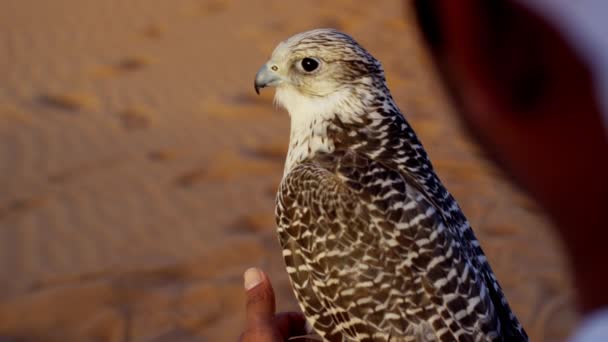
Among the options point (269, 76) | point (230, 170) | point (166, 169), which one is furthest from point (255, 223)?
point (269, 76)

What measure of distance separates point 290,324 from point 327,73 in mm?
1202

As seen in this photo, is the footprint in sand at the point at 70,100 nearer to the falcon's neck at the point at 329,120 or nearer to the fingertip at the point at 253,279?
the fingertip at the point at 253,279

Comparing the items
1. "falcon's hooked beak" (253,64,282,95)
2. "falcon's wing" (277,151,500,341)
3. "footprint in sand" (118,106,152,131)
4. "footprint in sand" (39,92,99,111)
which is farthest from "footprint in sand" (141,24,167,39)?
"falcon's wing" (277,151,500,341)

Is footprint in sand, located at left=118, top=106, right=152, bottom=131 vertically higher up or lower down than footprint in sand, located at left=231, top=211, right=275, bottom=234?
higher up

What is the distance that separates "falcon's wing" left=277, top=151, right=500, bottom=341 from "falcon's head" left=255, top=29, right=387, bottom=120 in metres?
0.33

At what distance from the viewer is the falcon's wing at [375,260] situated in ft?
8.68

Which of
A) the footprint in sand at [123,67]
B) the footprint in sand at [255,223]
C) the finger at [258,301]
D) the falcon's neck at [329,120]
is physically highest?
the footprint in sand at [123,67]

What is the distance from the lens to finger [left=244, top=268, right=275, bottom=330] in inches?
124

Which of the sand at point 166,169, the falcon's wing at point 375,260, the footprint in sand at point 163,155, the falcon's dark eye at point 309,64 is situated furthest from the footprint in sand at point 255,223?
the falcon's wing at point 375,260

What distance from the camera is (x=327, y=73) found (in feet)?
10.1

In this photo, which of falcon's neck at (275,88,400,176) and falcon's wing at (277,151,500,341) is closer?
falcon's wing at (277,151,500,341)

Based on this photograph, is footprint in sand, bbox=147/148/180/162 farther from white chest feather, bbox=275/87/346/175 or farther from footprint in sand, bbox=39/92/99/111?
white chest feather, bbox=275/87/346/175

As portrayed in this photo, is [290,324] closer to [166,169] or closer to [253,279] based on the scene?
[253,279]

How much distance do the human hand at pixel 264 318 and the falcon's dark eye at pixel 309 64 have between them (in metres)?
0.98
